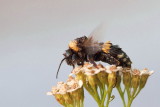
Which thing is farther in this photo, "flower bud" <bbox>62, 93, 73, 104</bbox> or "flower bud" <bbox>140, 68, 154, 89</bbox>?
"flower bud" <bbox>140, 68, 154, 89</bbox>

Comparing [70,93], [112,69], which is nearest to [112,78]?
[112,69]

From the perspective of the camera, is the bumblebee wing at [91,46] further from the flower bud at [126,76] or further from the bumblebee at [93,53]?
the flower bud at [126,76]

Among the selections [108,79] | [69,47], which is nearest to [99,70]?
Answer: [108,79]

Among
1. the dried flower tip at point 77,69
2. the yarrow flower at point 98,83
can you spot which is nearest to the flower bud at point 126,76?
the yarrow flower at point 98,83

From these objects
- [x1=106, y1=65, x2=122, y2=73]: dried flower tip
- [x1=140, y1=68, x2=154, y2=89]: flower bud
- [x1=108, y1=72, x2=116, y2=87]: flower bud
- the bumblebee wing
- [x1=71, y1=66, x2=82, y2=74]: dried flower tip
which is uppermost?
the bumblebee wing

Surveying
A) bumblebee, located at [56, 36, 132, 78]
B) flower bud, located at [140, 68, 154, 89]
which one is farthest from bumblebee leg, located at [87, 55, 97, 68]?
flower bud, located at [140, 68, 154, 89]

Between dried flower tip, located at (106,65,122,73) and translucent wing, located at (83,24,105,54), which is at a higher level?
translucent wing, located at (83,24,105,54)

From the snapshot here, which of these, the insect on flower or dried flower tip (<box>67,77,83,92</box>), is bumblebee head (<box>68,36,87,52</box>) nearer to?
the insect on flower

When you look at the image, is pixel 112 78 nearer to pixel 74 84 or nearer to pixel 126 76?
pixel 126 76
